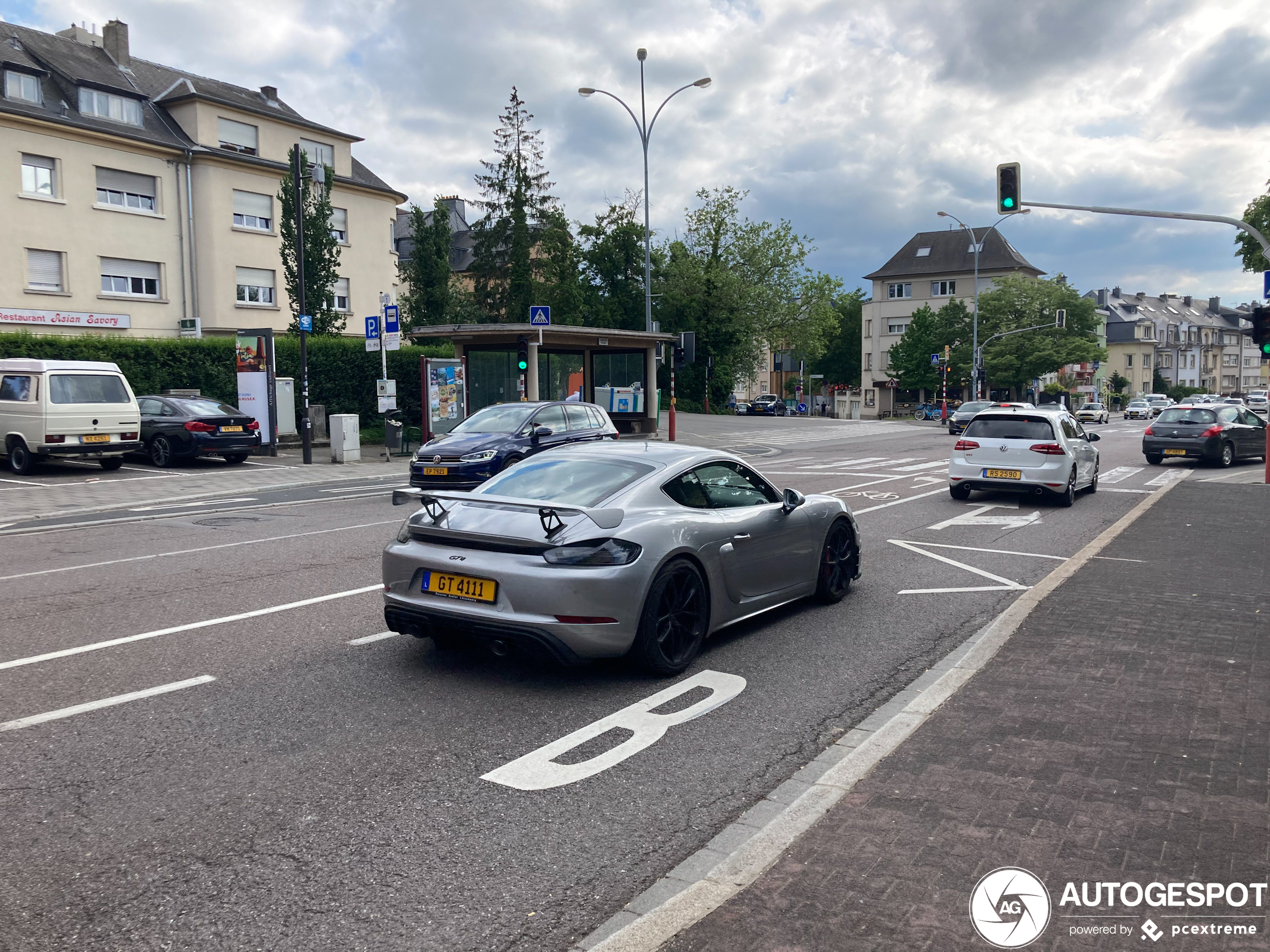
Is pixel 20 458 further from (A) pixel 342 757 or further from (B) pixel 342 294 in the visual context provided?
(B) pixel 342 294

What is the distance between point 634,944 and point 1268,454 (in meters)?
18.7

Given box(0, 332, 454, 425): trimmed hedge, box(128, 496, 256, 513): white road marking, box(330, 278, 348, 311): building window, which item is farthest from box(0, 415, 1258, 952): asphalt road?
box(330, 278, 348, 311): building window

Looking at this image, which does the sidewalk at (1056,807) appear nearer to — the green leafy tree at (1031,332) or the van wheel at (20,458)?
the van wheel at (20,458)

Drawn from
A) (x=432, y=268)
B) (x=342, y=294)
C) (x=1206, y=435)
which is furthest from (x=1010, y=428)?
(x=432, y=268)

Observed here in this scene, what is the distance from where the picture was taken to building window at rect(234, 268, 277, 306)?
37062 mm

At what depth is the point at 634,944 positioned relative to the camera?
2.93 meters

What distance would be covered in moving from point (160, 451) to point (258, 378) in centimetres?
339

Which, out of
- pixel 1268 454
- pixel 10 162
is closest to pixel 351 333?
pixel 10 162

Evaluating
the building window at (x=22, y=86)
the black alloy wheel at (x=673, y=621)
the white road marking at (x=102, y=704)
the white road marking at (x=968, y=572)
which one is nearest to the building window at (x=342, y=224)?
the building window at (x=22, y=86)

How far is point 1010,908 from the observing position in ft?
10.2

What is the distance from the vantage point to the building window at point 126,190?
33500 mm

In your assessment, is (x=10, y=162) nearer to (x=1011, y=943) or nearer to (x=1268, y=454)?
(x=1268, y=454)

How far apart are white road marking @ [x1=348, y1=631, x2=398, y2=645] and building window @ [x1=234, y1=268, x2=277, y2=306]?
1321 inches

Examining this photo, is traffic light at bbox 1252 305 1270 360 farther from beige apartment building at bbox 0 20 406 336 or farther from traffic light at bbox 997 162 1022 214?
beige apartment building at bbox 0 20 406 336
